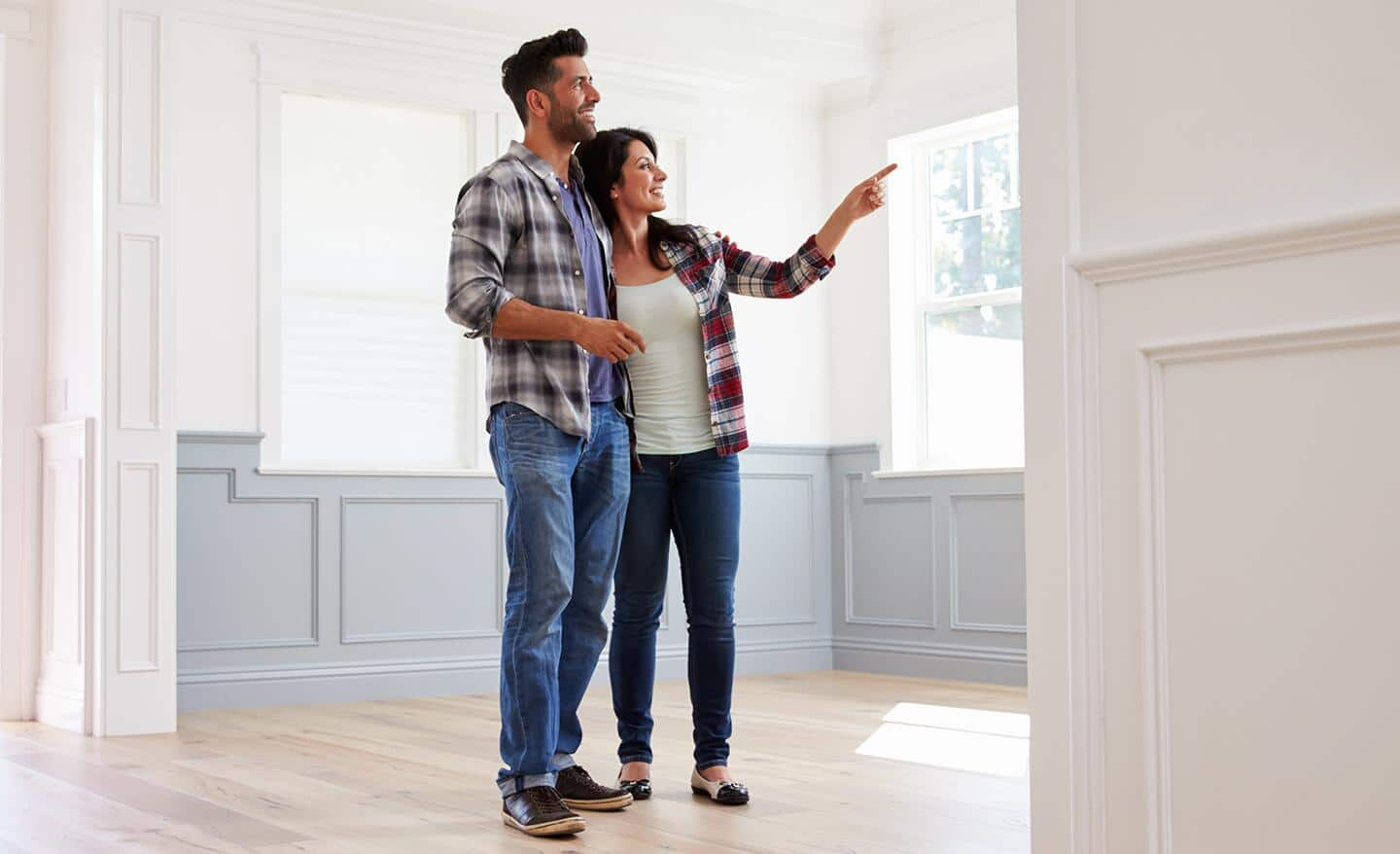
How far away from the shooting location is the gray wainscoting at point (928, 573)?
5.57 meters

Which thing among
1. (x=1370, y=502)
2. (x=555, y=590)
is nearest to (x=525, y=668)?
(x=555, y=590)

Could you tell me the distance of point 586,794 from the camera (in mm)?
2908

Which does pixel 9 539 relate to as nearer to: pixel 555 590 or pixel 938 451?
pixel 555 590

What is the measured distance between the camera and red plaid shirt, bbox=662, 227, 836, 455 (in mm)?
3020

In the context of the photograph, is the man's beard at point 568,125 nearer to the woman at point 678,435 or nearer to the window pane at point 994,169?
the woman at point 678,435

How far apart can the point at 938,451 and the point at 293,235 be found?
104 inches

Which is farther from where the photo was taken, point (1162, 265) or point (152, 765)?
point (152, 765)

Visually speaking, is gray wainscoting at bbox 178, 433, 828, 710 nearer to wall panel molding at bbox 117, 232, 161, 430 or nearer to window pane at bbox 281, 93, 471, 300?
wall panel molding at bbox 117, 232, 161, 430

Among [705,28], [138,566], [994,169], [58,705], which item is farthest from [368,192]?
[994,169]

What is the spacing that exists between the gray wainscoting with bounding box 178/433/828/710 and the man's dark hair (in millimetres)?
2595

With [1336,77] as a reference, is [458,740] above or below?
below

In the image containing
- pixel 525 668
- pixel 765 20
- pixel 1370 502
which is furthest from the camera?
pixel 765 20

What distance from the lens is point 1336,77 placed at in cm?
147

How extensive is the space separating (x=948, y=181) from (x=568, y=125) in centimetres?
341
